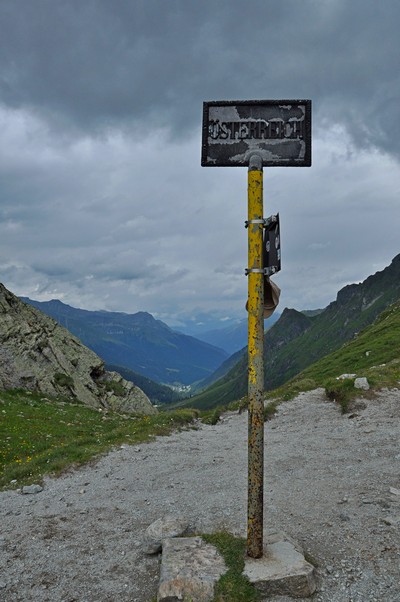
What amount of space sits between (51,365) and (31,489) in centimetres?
3210

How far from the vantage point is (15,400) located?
35.1 m

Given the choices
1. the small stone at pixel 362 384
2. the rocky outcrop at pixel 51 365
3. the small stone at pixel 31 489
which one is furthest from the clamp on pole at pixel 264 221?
the rocky outcrop at pixel 51 365

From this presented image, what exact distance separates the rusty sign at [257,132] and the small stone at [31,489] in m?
12.6

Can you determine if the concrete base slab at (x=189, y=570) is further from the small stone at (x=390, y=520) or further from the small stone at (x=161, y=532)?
the small stone at (x=390, y=520)

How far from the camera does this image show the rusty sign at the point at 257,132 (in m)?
Result: 8.65

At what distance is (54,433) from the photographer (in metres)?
24.7

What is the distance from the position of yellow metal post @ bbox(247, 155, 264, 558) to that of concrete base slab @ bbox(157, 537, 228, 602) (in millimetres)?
852

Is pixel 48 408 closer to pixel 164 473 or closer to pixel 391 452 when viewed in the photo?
pixel 164 473

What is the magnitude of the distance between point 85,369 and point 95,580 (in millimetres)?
44582

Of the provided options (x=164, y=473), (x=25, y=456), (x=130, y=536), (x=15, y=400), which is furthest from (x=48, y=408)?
(x=130, y=536)

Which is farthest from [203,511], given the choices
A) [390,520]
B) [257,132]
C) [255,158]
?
[257,132]

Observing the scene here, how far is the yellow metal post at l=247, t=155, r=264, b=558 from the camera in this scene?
8.27m

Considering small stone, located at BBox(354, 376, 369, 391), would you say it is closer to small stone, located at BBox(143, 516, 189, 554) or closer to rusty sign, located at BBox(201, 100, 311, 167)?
small stone, located at BBox(143, 516, 189, 554)

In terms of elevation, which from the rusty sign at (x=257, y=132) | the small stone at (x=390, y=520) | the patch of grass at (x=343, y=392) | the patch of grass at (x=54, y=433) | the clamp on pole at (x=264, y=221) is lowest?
the patch of grass at (x=54, y=433)
